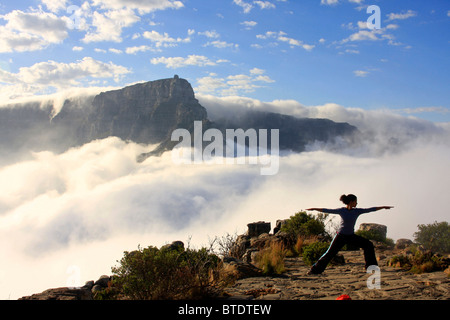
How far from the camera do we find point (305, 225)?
18.2 m

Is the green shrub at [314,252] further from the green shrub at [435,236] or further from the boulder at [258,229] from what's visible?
the green shrub at [435,236]

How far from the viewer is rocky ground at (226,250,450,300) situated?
748 cm

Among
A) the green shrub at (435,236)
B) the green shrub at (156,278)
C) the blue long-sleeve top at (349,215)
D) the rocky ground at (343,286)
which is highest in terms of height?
the blue long-sleeve top at (349,215)

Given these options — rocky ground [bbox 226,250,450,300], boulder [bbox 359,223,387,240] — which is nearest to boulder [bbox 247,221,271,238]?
boulder [bbox 359,223,387,240]

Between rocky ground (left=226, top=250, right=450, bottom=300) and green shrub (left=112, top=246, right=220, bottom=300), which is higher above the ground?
green shrub (left=112, top=246, right=220, bottom=300)

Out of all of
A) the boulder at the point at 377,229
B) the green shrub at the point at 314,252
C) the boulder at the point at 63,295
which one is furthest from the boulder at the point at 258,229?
the boulder at the point at 63,295

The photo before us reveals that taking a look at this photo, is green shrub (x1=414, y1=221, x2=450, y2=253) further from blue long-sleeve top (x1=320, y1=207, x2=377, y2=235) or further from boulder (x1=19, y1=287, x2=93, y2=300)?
boulder (x1=19, y1=287, x2=93, y2=300)

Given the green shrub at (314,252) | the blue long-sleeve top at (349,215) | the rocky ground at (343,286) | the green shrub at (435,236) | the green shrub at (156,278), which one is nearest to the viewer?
the green shrub at (156,278)

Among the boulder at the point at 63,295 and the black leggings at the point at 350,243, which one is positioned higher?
the black leggings at the point at 350,243

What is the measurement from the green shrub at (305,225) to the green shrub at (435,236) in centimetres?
698

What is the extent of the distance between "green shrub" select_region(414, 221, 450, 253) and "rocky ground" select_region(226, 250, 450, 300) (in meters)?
12.4

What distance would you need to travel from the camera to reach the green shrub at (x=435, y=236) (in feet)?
67.8
